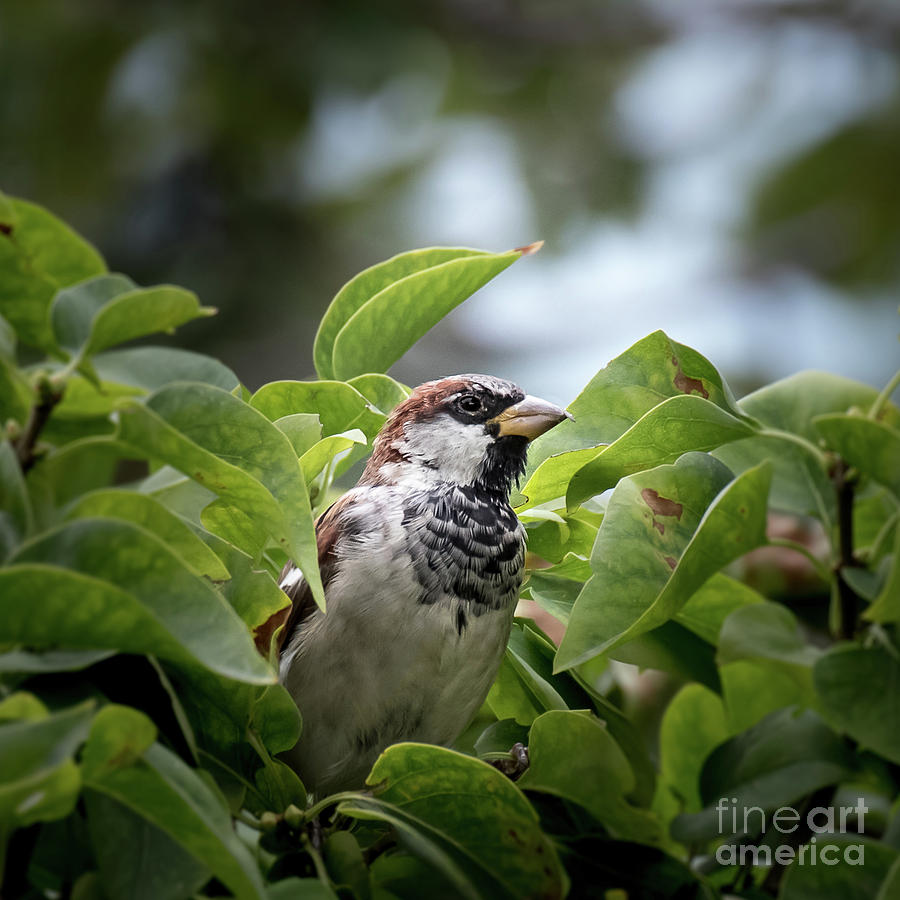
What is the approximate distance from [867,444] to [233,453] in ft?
1.58

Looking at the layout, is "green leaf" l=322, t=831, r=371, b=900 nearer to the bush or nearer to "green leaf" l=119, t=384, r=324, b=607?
the bush

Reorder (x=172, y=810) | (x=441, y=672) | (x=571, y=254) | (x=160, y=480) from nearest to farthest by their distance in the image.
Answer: (x=172, y=810) < (x=160, y=480) < (x=441, y=672) < (x=571, y=254)

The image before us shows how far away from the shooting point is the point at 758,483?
83cm

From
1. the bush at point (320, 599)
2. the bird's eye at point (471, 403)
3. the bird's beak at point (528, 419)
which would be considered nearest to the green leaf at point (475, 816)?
the bush at point (320, 599)

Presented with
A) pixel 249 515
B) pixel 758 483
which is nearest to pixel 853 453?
pixel 758 483

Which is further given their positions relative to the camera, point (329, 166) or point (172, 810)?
point (329, 166)

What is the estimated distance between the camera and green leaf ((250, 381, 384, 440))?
97cm

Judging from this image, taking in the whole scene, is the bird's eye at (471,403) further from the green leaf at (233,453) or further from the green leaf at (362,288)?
the green leaf at (233,453)

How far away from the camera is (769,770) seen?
884 mm

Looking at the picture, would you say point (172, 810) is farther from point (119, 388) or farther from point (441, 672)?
point (441, 672)

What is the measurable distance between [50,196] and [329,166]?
1169mm

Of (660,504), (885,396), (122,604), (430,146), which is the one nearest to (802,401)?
(885,396)

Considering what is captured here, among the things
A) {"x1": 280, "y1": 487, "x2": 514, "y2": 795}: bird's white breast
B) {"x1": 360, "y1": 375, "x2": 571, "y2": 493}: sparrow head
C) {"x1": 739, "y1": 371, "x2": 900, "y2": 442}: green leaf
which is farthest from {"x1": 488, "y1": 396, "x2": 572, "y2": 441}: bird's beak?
{"x1": 739, "y1": 371, "x2": 900, "y2": 442}: green leaf

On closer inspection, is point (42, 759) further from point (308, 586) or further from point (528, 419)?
point (528, 419)
